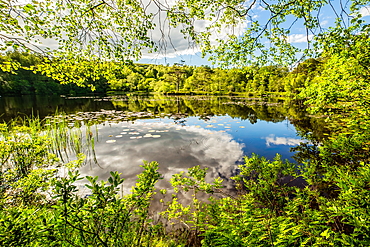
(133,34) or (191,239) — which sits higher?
(133,34)

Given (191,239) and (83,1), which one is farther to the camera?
(83,1)

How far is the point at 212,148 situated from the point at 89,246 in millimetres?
7455

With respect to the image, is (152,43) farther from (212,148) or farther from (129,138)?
(129,138)

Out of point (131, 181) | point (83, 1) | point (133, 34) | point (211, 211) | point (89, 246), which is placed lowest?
point (131, 181)

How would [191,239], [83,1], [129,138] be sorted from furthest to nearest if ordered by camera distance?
1. [129,138]
2. [83,1]
3. [191,239]

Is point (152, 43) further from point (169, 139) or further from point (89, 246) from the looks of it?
point (169, 139)

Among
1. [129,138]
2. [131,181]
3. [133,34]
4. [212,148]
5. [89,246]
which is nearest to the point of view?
[89,246]

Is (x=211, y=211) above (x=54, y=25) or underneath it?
underneath

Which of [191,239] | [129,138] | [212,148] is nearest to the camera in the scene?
[191,239]

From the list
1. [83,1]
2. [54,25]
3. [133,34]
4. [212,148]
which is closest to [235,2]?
[133,34]

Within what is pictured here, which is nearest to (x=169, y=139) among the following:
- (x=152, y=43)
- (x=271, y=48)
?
(x=152, y=43)

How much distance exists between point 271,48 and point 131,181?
6530 millimetres

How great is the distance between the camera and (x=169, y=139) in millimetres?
10016

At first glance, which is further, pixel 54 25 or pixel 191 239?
pixel 54 25
